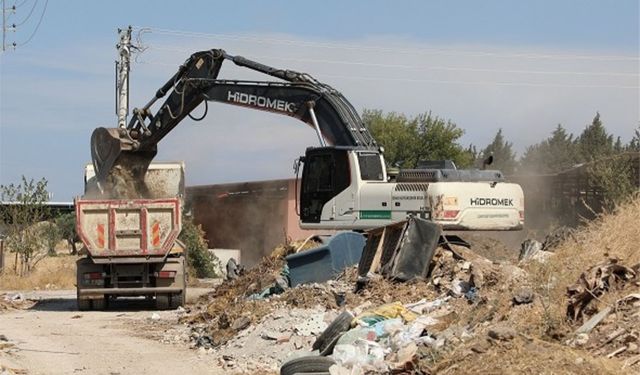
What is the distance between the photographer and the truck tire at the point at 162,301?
78.7 ft

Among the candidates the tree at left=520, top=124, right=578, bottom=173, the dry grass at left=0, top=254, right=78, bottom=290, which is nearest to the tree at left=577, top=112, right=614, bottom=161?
the tree at left=520, top=124, right=578, bottom=173

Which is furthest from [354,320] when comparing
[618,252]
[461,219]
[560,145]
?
[560,145]

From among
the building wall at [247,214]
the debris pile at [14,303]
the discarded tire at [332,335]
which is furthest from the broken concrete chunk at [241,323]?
the building wall at [247,214]

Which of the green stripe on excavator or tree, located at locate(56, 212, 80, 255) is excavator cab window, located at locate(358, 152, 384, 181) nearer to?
the green stripe on excavator

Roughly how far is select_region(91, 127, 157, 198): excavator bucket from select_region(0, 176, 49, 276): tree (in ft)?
46.9

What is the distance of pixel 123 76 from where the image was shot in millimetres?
40281

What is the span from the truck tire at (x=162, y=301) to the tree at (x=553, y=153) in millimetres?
35995

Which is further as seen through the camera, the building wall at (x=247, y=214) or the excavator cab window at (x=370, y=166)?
the building wall at (x=247, y=214)

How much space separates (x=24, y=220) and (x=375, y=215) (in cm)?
2138

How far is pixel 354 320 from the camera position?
13.9 metres

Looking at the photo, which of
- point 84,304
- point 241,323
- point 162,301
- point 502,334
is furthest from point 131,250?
point 502,334

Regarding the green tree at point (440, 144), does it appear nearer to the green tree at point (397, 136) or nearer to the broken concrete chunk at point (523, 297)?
the green tree at point (397, 136)

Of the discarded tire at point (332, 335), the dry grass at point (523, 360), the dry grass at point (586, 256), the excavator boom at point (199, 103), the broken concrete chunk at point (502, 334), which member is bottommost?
the discarded tire at point (332, 335)

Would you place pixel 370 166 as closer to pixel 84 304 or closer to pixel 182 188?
pixel 182 188
